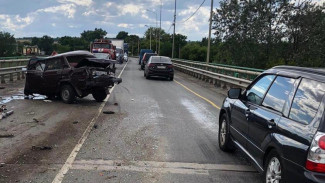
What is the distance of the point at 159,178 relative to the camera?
5137 mm

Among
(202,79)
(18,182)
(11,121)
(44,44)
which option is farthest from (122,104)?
(44,44)

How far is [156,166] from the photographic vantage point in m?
5.67

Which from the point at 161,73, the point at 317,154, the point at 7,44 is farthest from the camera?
the point at 7,44

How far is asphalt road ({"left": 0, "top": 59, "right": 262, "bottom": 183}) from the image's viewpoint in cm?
526

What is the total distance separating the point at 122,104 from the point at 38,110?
2.82 metres

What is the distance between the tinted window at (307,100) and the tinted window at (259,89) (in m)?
1.01

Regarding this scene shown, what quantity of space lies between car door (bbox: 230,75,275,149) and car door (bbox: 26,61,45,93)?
27.4 ft

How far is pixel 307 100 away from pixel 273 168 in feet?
3.00

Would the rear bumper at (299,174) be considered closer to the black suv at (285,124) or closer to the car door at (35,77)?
the black suv at (285,124)

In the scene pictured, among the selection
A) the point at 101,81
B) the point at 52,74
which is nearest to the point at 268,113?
the point at 101,81

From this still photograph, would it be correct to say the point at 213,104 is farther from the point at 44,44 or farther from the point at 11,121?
the point at 44,44

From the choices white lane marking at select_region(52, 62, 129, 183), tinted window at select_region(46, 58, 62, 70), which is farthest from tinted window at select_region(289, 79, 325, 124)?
tinted window at select_region(46, 58, 62, 70)

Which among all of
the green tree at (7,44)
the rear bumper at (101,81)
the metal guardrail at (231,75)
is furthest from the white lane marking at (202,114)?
the green tree at (7,44)

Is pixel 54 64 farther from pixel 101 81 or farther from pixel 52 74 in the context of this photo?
pixel 101 81
